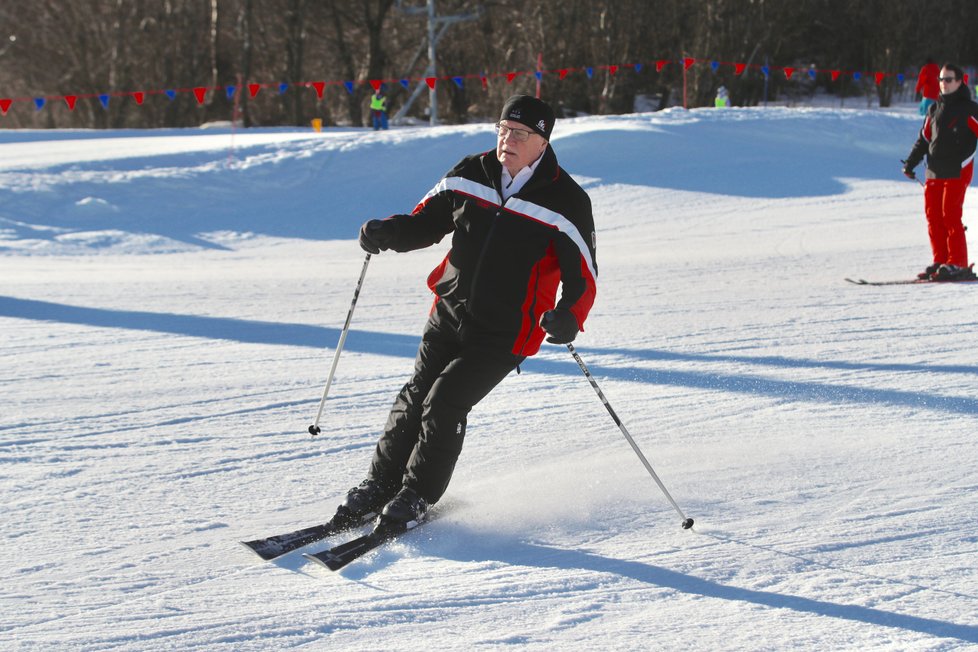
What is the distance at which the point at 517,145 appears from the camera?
10.6 feet

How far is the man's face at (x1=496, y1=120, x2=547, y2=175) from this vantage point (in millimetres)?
3227

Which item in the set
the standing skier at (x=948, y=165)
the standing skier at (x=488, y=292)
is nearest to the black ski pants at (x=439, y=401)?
the standing skier at (x=488, y=292)

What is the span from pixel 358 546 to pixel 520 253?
3.49 ft

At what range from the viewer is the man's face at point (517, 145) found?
3.23 metres

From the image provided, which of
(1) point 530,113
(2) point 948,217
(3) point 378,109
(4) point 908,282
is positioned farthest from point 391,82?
(1) point 530,113

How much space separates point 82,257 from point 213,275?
1.64 metres

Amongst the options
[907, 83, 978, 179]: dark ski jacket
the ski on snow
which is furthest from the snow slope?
[907, 83, 978, 179]: dark ski jacket

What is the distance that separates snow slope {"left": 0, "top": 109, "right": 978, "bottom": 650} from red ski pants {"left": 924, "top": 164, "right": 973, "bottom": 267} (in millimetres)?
392

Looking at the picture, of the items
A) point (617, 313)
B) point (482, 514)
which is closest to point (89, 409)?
point (482, 514)

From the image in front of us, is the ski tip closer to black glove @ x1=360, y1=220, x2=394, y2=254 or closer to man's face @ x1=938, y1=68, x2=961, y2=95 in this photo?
black glove @ x1=360, y1=220, x2=394, y2=254

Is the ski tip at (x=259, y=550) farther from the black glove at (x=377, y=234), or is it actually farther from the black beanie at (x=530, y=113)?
the black beanie at (x=530, y=113)

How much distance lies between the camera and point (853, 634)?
104 inches

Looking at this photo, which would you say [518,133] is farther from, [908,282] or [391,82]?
[391,82]

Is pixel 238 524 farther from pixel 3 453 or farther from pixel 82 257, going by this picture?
pixel 82 257
